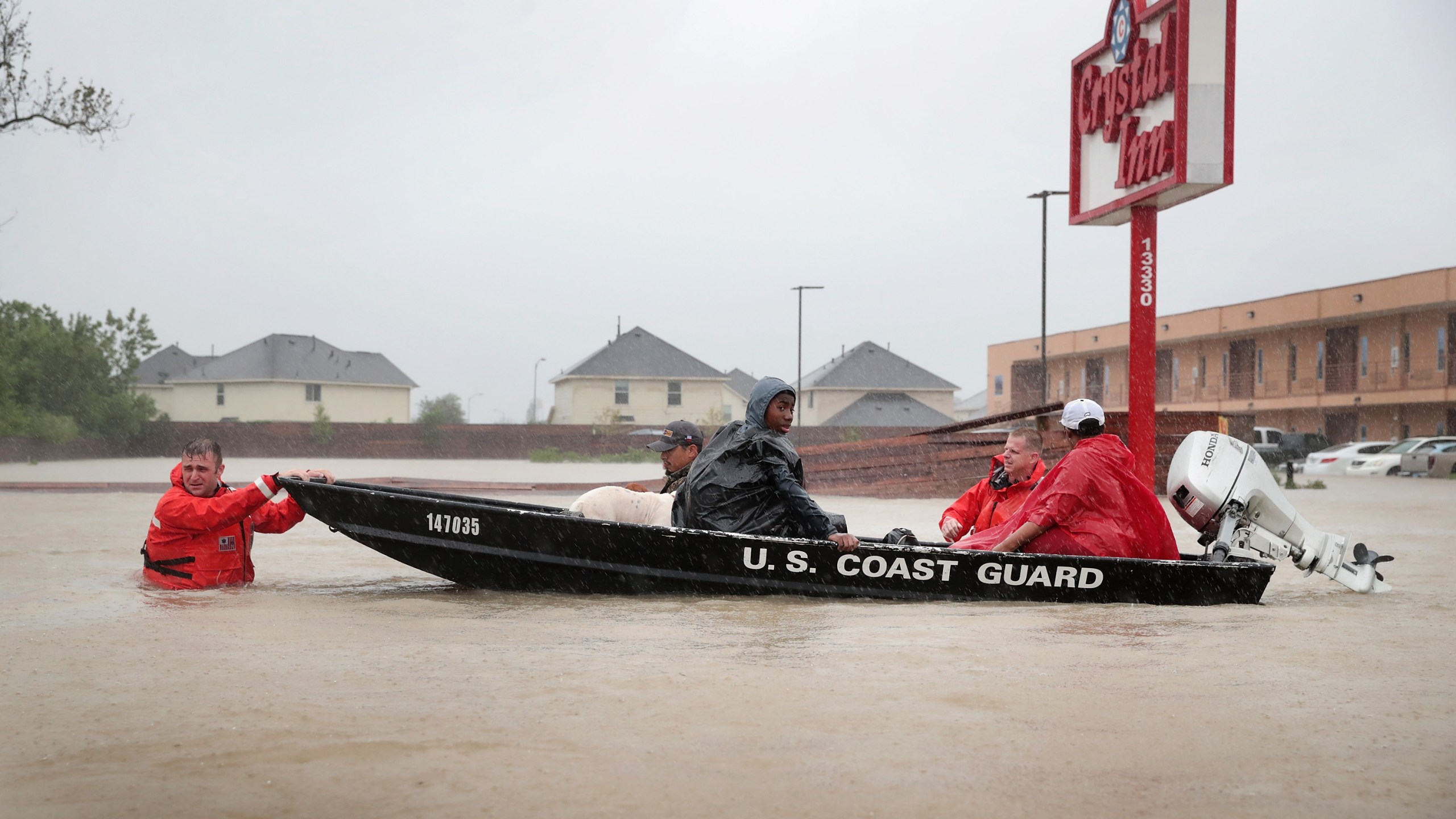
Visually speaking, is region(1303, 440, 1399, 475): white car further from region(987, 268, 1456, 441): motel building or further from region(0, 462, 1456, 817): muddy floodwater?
region(0, 462, 1456, 817): muddy floodwater

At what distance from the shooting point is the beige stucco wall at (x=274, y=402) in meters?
62.2

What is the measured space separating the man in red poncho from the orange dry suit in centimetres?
444

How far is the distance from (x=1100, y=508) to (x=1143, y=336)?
293 inches

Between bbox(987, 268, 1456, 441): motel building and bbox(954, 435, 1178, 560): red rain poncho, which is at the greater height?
bbox(987, 268, 1456, 441): motel building

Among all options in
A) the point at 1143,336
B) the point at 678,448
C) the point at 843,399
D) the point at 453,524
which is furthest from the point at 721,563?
the point at 843,399

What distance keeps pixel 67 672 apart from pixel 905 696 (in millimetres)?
3227

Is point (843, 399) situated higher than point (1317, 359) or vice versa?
point (1317, 359)

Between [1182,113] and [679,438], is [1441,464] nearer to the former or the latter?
[1182,113]

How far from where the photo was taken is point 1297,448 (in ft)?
128

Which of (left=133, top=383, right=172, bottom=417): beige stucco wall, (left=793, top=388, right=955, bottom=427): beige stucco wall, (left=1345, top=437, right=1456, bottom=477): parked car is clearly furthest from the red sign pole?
(left=133, top=383, right=172, bottom=417): beige stucco wall

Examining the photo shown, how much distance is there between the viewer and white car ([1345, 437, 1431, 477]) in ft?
105

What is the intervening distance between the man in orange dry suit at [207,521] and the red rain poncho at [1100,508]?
A: 168 inches

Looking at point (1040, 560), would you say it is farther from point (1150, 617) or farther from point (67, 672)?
point (67, 672)

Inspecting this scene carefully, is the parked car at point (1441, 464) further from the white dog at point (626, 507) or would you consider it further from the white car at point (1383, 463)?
the white dog at point (626, 507)
